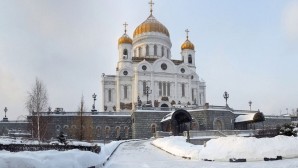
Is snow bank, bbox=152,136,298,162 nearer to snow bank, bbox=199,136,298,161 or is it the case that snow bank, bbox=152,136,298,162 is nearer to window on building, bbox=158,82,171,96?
snow bank, bbox=199,136,298,161

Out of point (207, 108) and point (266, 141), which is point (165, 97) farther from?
point (266, 141)

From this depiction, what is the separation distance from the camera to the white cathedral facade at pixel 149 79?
200ft

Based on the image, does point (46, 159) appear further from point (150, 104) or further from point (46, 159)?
point (150, 104)

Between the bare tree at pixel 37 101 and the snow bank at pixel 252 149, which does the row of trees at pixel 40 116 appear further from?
the snow bank at pixel 252 149

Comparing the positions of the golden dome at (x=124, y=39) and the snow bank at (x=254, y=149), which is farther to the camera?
the golden dome at (x=124, y=39)

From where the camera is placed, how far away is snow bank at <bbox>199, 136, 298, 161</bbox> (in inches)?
631

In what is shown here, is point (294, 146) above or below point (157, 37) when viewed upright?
below

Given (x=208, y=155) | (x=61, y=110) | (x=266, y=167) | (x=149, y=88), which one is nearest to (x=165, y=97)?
(x=149, y=88)

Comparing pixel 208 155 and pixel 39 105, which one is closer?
pixel 208 155

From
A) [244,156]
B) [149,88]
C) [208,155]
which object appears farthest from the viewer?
[149,88]

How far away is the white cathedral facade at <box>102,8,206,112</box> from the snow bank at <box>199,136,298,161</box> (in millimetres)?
38271

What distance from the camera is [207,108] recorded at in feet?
161

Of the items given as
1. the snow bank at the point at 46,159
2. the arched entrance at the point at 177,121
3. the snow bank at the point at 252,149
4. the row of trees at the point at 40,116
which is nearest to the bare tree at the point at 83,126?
the row of trees at the point at 40,116

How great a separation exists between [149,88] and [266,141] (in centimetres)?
4424
